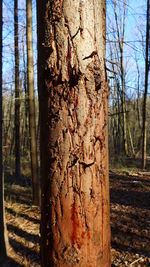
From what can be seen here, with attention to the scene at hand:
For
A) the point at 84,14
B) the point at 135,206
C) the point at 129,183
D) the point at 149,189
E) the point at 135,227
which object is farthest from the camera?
A: the point at 129,183

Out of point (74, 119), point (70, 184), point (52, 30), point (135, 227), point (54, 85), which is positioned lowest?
point (135, 227)

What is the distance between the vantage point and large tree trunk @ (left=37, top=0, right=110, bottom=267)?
916 millimetres

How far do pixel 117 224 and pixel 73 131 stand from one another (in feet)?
15.5

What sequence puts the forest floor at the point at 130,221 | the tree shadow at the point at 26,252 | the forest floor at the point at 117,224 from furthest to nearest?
1. the tree shadow at the point at 26,252
2. the forest floor at the point at 117,224
3. the forest floor at the point at 130,221

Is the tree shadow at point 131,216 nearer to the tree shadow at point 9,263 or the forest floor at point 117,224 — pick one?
the forest floor at point 117,224

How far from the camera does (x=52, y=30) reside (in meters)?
0.94

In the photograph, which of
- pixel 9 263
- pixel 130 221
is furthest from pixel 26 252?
pixel 130 221

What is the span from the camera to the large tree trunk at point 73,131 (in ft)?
3.00

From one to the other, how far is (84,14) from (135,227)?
16.0ft

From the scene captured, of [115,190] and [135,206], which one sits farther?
[115,190]

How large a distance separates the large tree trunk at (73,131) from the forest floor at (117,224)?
3.24 m

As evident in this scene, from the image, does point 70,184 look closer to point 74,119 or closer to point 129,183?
point 74,119

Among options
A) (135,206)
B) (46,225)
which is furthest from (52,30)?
(135,206)

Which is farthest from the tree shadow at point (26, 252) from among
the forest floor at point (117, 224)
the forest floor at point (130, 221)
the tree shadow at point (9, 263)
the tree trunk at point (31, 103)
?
the tree trunk at point (31, 103)
